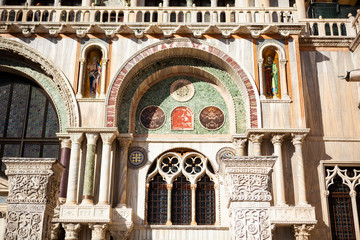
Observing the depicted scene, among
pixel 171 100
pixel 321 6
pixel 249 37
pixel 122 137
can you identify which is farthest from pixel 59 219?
pixel 321 6

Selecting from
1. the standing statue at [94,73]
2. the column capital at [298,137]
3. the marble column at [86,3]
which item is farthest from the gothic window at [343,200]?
the marble column at [86,3]

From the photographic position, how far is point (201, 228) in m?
15.9

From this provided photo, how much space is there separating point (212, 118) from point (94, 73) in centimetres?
452

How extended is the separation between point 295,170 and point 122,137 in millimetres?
5909

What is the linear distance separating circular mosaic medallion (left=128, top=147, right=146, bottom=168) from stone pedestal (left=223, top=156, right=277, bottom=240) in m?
6.71

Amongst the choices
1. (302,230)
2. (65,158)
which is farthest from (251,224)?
(65,158)

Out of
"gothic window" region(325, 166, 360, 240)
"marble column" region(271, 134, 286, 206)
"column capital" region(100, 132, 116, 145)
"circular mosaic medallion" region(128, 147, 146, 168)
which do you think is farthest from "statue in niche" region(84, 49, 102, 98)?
"gothic window" region(325, 166, 360, 240)

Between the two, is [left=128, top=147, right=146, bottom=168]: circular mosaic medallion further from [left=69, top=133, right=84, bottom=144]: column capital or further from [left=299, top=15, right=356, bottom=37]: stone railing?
[left=299, top=15, right=356, bottom=37]: stone railing

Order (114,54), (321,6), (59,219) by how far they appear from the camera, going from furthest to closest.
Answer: (321,6) < (114,54) < (59,219)

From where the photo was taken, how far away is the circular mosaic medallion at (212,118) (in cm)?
1719

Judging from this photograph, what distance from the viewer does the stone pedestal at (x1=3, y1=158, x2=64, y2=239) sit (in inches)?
419

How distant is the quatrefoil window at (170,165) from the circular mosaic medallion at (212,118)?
168cm

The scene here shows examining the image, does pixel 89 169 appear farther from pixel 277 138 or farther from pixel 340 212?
pixel 340 212

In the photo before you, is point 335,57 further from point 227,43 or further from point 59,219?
point 59,219
